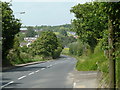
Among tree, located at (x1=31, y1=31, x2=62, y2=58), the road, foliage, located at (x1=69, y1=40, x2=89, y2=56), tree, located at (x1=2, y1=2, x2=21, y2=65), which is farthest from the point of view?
tree, located at (x1=31, y1=31, x2=62, y2=58)

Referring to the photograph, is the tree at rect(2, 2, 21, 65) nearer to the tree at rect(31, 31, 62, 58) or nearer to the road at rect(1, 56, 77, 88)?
the road at rect(1, 56, 77, 88)

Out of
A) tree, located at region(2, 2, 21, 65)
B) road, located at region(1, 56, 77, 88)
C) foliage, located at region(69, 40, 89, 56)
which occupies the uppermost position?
tree, located at region(2, 2, 21, 65)

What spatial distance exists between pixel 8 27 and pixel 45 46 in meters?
66.3

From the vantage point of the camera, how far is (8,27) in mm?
31281

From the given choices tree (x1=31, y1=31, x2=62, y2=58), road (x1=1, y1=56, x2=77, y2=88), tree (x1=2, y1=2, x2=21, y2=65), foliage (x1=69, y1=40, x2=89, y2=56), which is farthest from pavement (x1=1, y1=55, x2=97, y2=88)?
tree (x1=31, y1=31, x2=62, y2=58)

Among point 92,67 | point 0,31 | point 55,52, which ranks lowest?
point 55,52

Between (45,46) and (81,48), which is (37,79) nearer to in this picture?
(81,48)

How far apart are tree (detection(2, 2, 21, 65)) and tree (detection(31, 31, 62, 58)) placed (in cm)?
6034

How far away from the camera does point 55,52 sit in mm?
99812

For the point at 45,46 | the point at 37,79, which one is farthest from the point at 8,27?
the point at 45,46

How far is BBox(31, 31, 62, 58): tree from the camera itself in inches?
3775

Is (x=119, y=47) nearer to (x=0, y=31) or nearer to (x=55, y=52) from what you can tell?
(x=0, y=31)

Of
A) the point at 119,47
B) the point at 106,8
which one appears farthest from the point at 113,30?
the point at 119,47

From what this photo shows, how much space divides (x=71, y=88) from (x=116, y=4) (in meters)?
9.68
